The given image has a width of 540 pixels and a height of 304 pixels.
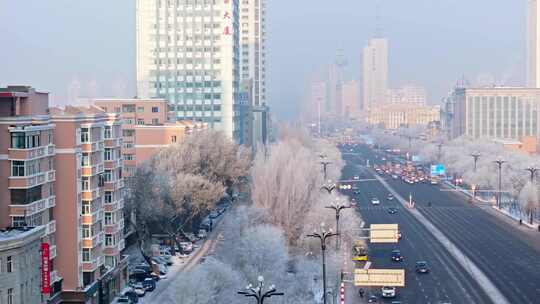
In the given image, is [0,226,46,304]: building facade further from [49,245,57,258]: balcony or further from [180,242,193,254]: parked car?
[180,242,193,254]: parked car

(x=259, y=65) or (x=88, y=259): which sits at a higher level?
(x=259, y=65)

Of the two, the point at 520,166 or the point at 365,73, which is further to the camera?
the point at 365,73

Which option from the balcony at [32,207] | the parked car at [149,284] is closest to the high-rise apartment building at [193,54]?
the parked car at [149,284]

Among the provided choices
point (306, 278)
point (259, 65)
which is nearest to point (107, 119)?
point (306, 278)

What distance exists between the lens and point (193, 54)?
143ft

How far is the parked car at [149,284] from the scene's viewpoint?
20.0m

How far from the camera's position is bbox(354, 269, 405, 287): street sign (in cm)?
1652

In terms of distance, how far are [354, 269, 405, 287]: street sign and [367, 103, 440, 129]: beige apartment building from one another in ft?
373

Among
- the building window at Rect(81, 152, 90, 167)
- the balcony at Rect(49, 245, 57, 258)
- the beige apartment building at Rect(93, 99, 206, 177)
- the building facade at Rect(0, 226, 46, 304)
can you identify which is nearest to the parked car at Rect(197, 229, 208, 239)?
the beige apartment building at Rect(93, 99, 206, 177)

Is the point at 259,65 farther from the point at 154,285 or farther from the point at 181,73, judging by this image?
the point at 154,285

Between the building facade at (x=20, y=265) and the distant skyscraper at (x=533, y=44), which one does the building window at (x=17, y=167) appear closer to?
the building facade at (x=20, y=265)

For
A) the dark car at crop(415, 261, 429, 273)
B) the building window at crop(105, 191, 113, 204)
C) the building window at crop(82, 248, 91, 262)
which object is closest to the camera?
the building window at crop(82, 248, 91, 262)

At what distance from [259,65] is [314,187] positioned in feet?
139

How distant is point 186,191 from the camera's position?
86.8 ft
